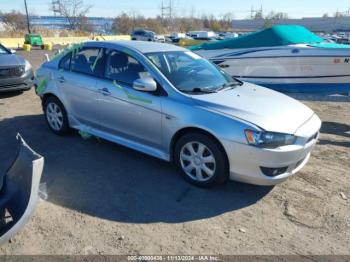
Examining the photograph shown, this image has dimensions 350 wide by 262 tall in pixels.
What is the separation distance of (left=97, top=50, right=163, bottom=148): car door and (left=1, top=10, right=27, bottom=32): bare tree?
6216 centimetres

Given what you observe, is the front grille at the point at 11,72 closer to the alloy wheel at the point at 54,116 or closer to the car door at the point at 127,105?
the alloy wheel at the point at 54,116

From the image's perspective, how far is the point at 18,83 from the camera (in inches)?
362

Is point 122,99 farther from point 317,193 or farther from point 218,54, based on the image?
point 218,54

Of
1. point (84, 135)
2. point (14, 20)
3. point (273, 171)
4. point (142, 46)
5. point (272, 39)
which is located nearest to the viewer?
point (273, 171)

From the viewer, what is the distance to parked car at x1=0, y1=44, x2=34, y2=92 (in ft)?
29.4

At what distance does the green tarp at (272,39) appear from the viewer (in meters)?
9.24

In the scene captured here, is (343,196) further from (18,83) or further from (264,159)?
(18,83)

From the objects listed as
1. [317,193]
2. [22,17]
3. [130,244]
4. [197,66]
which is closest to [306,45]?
[197,66]

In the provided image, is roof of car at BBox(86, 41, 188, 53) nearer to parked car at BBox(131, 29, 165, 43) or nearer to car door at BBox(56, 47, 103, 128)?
car door at BBox(56, 47, 103, 128)

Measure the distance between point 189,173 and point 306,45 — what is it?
6222 mm

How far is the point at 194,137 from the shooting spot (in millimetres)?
4234

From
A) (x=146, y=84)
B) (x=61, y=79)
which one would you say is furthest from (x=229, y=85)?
(x=61, y=79)

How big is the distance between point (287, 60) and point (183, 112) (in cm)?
557

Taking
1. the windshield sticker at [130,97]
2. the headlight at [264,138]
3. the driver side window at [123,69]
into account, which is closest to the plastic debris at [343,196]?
the headlight at [264,138]
